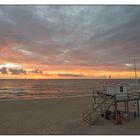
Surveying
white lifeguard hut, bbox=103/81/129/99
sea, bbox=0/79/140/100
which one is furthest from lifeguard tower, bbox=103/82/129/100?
sea, bbox=0/79/140/100

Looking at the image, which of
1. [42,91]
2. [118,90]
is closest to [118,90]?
[118,90]

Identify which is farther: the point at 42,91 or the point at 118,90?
the point at 42,91

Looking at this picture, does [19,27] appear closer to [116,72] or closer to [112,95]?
[112,95]

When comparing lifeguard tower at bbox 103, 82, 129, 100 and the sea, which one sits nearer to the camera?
lifeguard tower at bbox 103, 82, 129, 100

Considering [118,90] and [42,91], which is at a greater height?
[118,90]

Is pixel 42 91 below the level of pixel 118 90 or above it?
below

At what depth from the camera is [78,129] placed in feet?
43.7

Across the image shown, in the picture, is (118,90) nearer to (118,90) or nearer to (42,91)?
(118,90)

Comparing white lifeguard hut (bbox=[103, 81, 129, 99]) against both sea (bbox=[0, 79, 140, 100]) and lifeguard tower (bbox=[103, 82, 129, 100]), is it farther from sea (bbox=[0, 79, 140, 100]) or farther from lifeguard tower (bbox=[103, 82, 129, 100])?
sea (bbox=[0, 79, 140, 100])

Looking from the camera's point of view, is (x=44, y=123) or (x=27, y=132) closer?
(x=27, y=132)

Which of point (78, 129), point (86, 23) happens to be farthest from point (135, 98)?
point (86, 23)

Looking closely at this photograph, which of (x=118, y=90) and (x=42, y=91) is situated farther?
(x=42, y=91)

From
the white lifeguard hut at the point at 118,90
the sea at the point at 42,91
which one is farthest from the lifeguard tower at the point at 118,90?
the sea at the point at 42,91

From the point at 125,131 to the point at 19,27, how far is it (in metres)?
10.2
